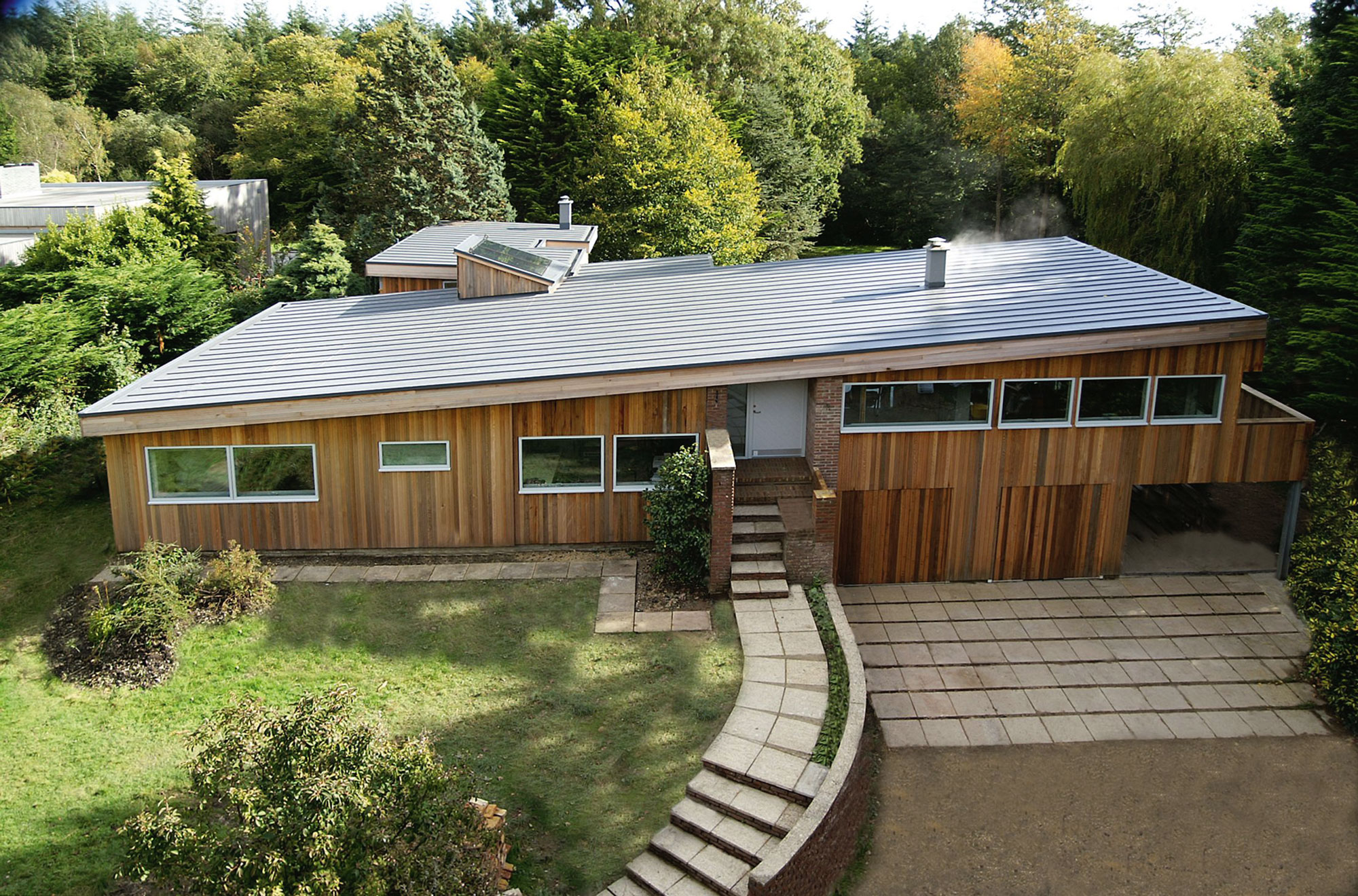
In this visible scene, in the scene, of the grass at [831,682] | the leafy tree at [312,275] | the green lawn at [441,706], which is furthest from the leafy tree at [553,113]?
the grass at [831,682]

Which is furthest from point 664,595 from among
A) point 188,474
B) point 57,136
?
point 57,136

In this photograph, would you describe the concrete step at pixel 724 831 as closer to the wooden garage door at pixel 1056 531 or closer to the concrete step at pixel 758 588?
the concrete step at pixel 758 588

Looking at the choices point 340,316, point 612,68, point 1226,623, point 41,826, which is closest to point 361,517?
point 340,316

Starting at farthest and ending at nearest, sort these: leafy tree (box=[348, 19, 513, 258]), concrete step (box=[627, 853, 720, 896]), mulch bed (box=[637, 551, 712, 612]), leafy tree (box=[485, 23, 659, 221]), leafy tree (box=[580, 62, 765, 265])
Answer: leafy tree (box=[485, 23, 659, 221]) → leafy tree (box=[348, 19, 513, 258]) → leafy tree (box=[580, 62, 765, 265]) → mulch bed (box=[637, 551, 712, 612]) → concrete step (box=[627, 853, 720, 896])

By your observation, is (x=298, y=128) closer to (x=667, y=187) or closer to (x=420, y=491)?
(x=667, y=187)

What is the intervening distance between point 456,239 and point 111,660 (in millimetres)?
16114

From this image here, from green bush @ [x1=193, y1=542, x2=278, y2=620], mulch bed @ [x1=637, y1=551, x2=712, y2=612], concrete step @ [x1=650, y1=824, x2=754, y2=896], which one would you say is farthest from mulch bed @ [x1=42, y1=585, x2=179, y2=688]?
concrete step @ [x1=650, y1=824, x2=754, y2=896]

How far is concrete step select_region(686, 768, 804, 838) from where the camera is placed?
31.1ft

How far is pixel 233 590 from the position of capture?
1306 cm

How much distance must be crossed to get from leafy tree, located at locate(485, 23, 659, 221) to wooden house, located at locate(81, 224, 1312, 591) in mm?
25595

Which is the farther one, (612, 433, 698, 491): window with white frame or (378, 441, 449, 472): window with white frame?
(612, 433, 698, 491): window with white frame

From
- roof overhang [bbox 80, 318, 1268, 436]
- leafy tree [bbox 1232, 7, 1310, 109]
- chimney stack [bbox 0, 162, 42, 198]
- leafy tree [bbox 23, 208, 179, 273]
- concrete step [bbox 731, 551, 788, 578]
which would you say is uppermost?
leafy tree [bbox 1232, 7, 1310, 109]

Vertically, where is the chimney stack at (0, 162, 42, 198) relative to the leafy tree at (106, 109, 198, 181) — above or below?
below

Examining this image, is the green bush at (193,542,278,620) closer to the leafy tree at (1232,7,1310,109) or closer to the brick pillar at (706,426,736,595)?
the brick pillar at (706,426,736,595)
